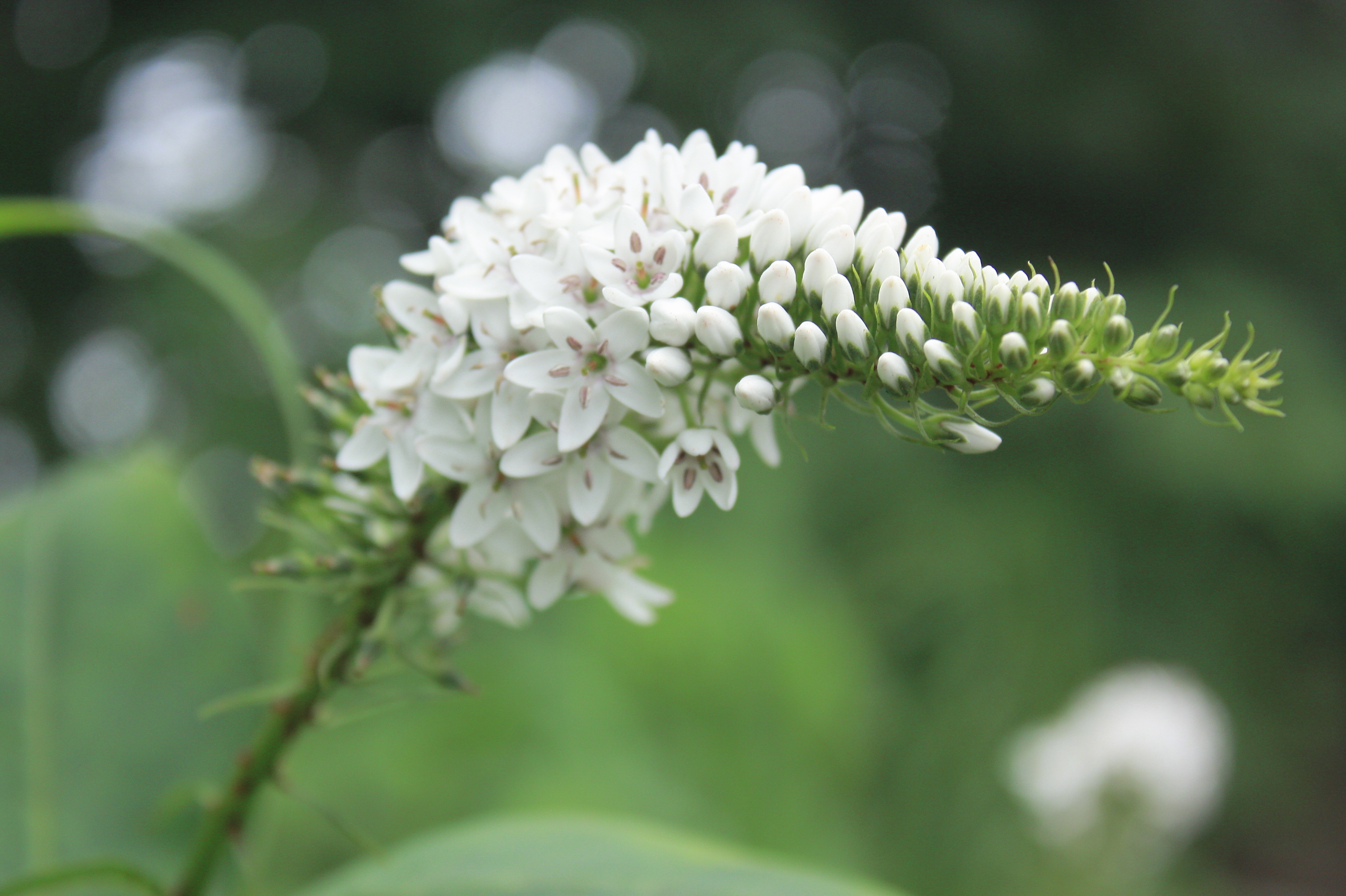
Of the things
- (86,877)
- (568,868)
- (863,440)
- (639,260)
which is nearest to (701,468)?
(639,260)

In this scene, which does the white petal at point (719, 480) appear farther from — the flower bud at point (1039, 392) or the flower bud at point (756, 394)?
the flower bud at point (1039, 392)

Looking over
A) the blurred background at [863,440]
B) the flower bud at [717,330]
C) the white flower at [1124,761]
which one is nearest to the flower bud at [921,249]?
the flower bud at [717,330]

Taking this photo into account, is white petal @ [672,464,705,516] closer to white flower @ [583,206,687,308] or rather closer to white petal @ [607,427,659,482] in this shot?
white petal @ [607,427,659,482]

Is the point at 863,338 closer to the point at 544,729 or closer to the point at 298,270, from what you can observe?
the point at 544,729

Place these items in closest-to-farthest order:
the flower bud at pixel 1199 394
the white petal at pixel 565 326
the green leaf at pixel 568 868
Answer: the flower bud at pixel 1199 394 < the white petal at pixel 565 326 < the green leaf at pixel 568 868

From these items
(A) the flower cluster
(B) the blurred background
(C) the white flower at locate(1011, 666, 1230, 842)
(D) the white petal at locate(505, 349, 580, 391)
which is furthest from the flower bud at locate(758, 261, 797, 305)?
(C) the white flower at locate(1011, 666, 1230, 842)

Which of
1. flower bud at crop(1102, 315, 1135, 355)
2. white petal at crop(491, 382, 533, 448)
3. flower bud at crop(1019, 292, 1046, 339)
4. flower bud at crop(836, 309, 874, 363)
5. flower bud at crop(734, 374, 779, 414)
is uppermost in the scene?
flower bud at crop(1102, 315, 1135, 355)

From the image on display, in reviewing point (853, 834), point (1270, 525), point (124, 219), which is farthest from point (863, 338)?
point (1270, 525)
